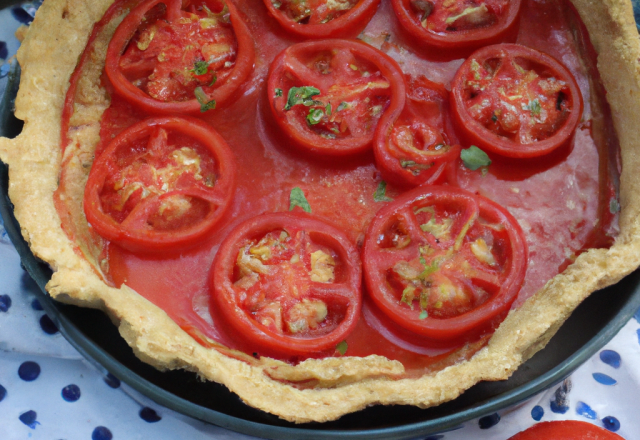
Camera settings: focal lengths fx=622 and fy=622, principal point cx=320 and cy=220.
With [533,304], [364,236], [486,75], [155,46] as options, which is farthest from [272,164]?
[533,304]

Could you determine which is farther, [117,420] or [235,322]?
[117,420]

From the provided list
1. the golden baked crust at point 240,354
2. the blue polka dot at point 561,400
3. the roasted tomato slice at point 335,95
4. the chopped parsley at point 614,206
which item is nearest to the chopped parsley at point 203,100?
the roasted tomato slice at point 335,95

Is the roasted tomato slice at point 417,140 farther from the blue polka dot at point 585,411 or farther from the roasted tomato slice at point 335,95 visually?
the blue polka dot at point 585,411

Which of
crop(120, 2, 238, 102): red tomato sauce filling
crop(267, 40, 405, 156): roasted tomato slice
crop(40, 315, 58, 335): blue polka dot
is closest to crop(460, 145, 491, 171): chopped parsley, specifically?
crop(267, 40, 405, 156): roasted tomato slice

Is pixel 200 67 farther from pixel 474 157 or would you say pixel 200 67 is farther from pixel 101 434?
pixel 101 434

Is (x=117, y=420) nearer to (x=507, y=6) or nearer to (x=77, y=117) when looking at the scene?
(x=77, y=117)
